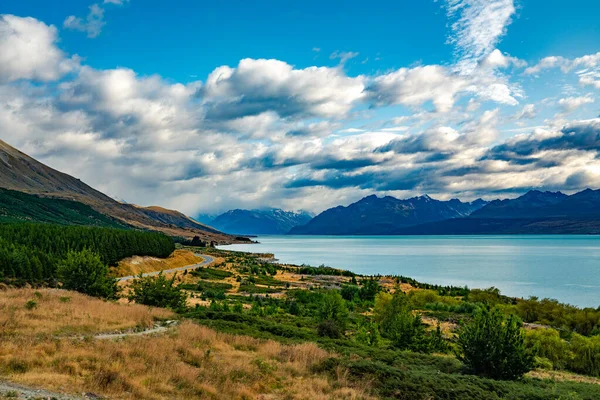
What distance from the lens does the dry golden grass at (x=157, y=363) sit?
1418 cm

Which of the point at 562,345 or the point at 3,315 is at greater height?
the point at 3,315

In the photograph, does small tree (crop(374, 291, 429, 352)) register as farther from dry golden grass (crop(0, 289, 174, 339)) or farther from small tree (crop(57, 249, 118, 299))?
small tree (crop(57, 249, 118, 299))

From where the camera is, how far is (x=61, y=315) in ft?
77.3

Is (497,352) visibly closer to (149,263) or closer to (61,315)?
(61,315)

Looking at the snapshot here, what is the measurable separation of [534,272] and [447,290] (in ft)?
157

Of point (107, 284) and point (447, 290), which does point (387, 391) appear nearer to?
point (107, 284)

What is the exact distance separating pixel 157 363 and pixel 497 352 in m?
16.8

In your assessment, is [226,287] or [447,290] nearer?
[226,287]

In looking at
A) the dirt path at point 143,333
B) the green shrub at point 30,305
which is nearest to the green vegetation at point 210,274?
the dirt path at point 143,333

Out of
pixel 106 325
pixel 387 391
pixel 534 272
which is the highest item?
pixel 106 325

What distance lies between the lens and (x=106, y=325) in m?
23.0

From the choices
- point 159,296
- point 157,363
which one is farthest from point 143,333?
point 159,296

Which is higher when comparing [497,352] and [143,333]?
[143,333]

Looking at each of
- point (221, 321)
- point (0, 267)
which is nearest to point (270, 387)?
point (221, 321)
